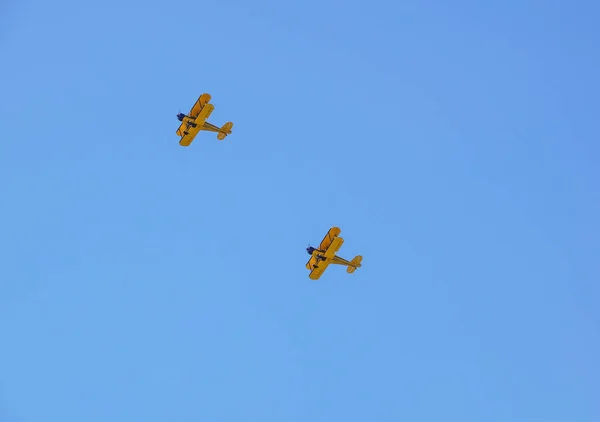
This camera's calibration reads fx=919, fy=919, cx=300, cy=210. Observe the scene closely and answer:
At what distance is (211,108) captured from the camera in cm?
12394

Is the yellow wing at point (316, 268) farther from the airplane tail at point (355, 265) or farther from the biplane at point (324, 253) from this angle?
the airplane tail at point (355, 265)

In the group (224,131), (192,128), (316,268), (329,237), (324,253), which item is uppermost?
(224,131)

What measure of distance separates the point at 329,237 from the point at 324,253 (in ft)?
8.11

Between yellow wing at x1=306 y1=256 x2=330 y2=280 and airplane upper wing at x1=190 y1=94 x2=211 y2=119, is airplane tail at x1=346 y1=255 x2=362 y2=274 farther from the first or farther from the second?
airplane upper wing at x1=190 y1=94 x2=211 y2=119

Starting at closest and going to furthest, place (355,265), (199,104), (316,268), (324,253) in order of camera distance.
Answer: (199,104) < (324,253) < (316,268) < (355,265)

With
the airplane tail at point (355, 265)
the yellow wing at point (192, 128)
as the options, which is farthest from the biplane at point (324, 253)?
the yellow wing at point (192, 128)

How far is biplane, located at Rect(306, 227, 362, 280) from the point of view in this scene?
126 metres

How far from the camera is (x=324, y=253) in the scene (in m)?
127

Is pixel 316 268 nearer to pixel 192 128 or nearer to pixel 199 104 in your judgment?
pixel 192 128

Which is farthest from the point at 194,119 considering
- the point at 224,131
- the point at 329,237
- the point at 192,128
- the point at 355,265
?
the point at 355,265

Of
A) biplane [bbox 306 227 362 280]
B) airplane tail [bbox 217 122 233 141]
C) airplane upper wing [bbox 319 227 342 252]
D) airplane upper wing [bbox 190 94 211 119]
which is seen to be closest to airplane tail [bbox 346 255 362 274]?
biplane [bbox 306 227 362 280]

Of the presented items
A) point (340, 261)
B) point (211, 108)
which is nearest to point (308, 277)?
point (340, 261)

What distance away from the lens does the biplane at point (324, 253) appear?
126125 millimetres

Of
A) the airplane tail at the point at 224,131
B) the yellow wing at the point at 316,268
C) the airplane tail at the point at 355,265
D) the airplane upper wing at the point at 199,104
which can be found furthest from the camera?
the airplane tail at the point at 355,265
